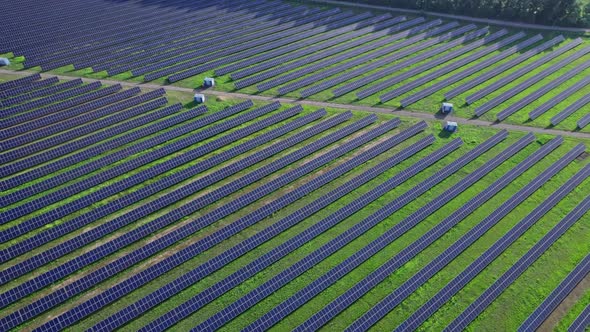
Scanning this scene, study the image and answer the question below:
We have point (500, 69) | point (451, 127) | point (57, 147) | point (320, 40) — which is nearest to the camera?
point (57, 147)

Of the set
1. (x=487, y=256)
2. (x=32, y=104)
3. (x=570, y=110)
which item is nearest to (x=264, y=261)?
(x=487, y=256)

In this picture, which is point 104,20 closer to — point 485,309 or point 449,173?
point 449,173

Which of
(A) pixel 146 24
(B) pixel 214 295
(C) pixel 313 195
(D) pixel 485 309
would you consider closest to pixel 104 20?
(A) pixel 146 24

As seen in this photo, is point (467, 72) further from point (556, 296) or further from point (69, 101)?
point (69, 101)

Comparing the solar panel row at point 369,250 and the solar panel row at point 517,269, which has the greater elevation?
the solar panel row at point 369,250

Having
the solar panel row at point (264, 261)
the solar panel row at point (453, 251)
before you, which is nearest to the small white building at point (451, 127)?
the solar panel row at point (264, 261)

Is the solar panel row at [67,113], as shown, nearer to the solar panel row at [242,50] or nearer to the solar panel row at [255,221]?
the solar panel row at [242,50]
